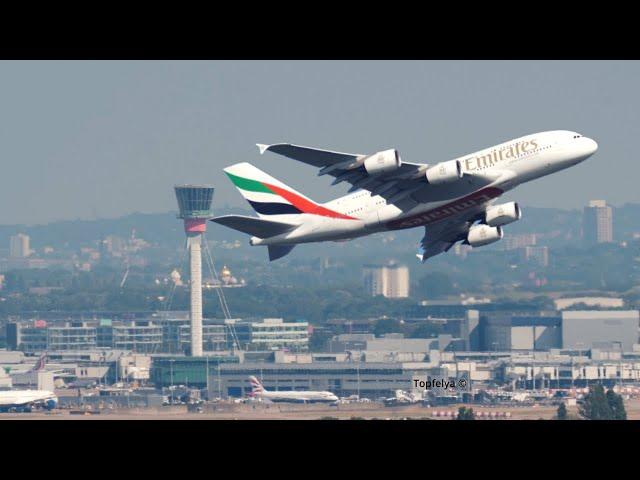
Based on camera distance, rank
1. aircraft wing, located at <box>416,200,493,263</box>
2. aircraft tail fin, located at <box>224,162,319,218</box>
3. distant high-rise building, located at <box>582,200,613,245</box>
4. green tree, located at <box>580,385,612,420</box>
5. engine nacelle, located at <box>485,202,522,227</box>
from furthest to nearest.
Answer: distant high-rise building, located at <box>582,200,613,245</box>, green tree, located at <box>580,385,612,420</box>, aircraft tail fin, located at <box>224,162,319,218</box>, aircraft wing, located at <box>416,200,493,263</box>, engine nacelle, located at <box>485,202,522,227</box>

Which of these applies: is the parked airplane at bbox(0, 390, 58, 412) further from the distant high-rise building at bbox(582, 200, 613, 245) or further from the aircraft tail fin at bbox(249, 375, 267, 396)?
the distant high-rise building at bbox(582, 200, 613, 245)

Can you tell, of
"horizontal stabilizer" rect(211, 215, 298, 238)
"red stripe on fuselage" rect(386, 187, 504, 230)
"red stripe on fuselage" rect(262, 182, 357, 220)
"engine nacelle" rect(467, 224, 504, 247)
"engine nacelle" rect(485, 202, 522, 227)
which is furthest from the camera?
"engine nacelle" rect(467, 224, 504, 247)

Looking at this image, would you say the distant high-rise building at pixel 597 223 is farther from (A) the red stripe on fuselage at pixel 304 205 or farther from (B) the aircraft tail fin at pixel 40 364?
(A) the red stripe on fuselage at pixel 304 205

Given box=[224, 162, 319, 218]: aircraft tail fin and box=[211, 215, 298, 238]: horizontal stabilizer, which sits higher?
box=[224, 162, 319, 218]: aircraft tail fin

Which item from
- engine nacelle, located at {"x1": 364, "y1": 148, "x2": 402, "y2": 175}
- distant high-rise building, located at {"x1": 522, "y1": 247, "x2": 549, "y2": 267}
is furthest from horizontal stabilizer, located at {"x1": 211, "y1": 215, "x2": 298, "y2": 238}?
distant high-rise building, located at {"x1": 522, "y1": 247, "x2": 549, "y2": 267}

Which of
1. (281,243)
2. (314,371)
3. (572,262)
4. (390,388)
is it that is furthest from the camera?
(572,262)
